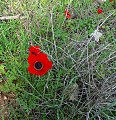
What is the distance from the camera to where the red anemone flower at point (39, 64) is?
138 cm

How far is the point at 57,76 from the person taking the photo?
1656 millimetres

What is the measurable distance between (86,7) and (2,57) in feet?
3.90

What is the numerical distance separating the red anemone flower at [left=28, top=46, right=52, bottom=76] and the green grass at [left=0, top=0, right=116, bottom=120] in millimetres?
109

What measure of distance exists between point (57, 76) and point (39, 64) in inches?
11.0

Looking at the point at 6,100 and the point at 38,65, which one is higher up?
the point at 38,65

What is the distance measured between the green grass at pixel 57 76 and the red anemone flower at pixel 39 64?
11 cm

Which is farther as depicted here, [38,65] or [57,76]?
[57,76]

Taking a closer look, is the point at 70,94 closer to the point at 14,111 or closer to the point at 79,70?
the point at 79,70

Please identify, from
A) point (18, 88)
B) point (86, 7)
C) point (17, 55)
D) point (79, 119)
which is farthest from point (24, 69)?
point (86, 7)

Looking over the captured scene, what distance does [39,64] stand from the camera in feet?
4.63

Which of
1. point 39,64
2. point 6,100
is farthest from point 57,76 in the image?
point 6,100

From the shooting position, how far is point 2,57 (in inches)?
71.7

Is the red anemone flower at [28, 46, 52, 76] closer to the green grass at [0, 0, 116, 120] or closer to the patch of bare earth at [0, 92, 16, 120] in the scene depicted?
the green grass at [0, 0, 116, 120]

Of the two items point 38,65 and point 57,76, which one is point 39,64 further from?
point 57,76
